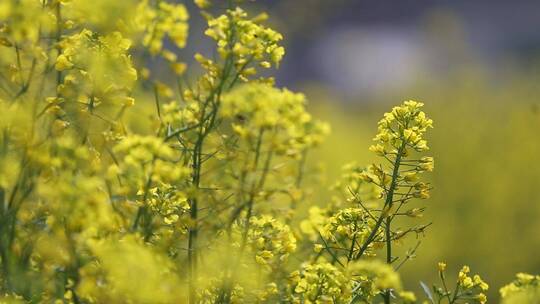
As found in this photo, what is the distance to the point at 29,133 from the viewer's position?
2.79 metres

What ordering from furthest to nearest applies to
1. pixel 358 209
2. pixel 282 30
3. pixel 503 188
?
pixel 503 188 → pixel 282 30 → pixel 358 209

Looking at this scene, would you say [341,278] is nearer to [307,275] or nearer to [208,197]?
[307,275]

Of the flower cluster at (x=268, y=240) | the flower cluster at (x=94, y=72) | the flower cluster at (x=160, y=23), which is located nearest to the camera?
the flower cluster at (x=160, y=23)

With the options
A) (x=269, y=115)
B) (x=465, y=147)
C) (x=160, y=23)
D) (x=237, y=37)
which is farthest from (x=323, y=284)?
(x=465, y=147)

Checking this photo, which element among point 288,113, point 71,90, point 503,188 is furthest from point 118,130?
point 503,188

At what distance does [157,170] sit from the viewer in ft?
8.34

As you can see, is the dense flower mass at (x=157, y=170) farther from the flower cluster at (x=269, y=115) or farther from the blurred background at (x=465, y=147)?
the blurred background at (x=465, y=147)

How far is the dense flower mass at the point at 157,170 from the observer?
2578mm

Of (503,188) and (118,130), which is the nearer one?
(118,130)

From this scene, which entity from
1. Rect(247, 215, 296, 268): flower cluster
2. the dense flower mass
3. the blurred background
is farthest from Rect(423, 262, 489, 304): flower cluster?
the blurred background

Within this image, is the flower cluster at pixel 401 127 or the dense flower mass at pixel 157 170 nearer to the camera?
the dense flower mass at pixel 157 170

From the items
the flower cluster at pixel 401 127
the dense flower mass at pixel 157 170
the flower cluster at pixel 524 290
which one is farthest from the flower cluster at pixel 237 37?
the flower cluster at pixel 524 290

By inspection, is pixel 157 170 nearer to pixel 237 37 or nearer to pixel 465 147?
pixel 237 37

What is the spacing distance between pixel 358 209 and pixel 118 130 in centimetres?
91
